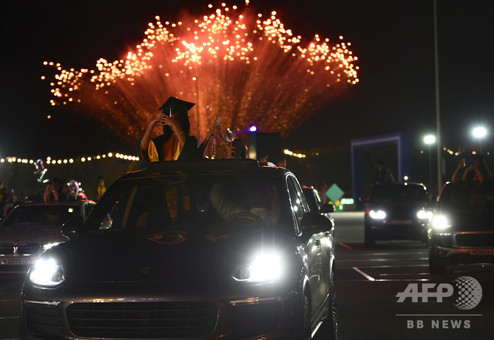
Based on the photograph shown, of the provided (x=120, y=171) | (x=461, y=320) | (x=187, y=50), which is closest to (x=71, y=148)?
(x=120, y=171)

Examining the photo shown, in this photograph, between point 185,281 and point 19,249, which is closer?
point 185,281

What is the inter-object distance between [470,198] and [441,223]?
3.01 ft

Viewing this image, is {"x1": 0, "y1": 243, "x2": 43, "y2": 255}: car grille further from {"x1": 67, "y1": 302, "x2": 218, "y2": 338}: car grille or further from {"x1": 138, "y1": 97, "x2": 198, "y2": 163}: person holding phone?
{"x1": 67, "y1": 302, "x2": 218, "y2": 338}: car grille

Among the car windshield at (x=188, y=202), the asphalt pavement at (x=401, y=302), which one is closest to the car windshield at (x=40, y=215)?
the asphalt pavement at (x=401, y=302)

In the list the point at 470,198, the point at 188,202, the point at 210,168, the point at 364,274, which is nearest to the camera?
the point at 210,168

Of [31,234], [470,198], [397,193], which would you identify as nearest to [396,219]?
[397,193]

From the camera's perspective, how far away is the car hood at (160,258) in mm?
6055

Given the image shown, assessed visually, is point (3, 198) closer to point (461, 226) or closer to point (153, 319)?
point (461, 226)

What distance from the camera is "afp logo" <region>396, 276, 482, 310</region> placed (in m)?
12.0

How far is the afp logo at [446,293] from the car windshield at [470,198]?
5.19 feet

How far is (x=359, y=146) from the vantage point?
53.2 metres

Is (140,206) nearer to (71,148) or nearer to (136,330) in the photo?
(136,330)

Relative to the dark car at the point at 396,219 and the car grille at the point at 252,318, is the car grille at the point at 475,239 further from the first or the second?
A: the car grille at the point at 252,318

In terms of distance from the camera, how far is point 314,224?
7.23 meters
